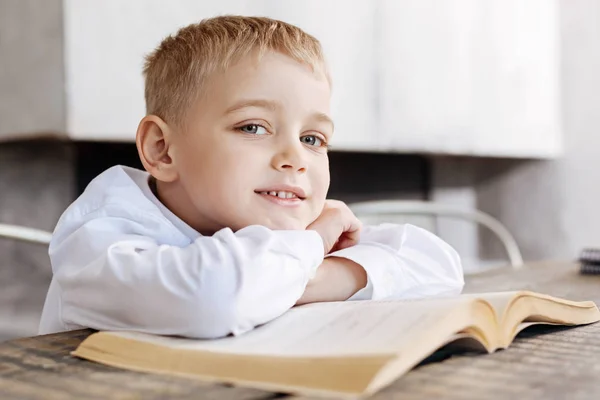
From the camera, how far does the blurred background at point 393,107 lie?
163 centimetres

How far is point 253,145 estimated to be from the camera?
740 mm

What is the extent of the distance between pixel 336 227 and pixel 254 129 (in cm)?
15

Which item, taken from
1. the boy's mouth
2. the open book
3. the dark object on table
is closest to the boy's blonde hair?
the boy's mouth

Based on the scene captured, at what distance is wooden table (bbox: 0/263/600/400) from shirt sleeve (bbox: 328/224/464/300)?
7.8 inches

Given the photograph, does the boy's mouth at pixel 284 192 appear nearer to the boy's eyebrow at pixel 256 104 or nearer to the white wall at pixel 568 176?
the boy's eyebrow at pixel 256 104

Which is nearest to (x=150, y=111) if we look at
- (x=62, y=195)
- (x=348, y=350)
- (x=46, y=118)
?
(x=348, y=350)

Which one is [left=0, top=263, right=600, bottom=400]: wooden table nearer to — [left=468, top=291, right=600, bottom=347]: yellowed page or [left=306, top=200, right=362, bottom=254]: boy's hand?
[left=468, top=291, right=600, bottom=347]: yellowed page

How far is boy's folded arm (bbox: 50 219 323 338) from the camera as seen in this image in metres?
0.58

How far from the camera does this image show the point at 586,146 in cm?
303

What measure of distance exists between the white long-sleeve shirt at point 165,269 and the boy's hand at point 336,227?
0.09 ft

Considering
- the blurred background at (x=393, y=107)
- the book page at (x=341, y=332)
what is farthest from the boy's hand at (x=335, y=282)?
the blurred background at (x=393, y=107)

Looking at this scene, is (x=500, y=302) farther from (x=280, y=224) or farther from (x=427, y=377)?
(x=280, y=224)

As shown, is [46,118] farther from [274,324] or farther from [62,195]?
[274,324]

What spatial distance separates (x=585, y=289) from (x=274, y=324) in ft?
2.03
